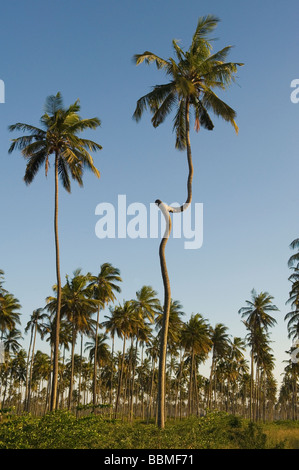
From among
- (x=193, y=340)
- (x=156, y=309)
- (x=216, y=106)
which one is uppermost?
(x=216, y=106)

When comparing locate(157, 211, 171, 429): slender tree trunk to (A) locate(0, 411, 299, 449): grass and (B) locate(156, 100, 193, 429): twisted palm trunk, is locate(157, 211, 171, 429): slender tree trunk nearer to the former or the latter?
(B) locate(156, 100, 193, 429): twisted palm trunk

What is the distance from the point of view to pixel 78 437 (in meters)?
14.4

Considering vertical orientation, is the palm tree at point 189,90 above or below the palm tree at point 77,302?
above

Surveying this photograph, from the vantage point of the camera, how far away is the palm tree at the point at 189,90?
2025cm

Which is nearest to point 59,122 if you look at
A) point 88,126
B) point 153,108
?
point 88,126

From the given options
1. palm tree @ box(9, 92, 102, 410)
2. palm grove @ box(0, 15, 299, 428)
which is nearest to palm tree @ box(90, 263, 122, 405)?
palm grove @ box(0, 15, 299, 428)

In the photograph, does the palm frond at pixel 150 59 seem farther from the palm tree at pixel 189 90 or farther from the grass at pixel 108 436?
the grass at pixel 108 436

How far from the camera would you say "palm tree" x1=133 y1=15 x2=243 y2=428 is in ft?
66.4

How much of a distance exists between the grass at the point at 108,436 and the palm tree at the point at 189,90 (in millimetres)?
5085

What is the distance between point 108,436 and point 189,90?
49.7 ft

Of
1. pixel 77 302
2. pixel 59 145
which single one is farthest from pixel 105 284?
pixel 59 145

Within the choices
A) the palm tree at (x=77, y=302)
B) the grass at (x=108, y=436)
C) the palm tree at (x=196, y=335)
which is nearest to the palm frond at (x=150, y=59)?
the grass at (x=108, y=436)
